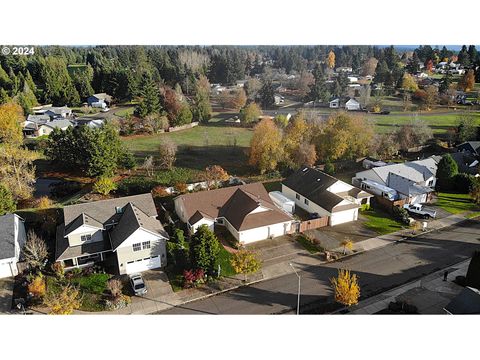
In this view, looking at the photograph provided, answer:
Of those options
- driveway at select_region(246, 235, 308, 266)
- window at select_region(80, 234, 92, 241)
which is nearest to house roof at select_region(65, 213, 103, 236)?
window at select_region(80, 234, 92, 241)

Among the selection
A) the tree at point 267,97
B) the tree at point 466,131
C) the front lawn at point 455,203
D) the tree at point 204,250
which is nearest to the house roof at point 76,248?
the tree at point 204,250

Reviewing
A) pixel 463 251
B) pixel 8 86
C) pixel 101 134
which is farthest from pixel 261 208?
pixel 8 86

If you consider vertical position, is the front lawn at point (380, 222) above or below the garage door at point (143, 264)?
below

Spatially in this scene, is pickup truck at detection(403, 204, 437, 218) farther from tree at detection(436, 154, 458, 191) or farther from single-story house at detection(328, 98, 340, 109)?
single-story house at detection(328, 98, 340, 109)

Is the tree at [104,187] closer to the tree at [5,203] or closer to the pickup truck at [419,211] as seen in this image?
the tree at [5,203]

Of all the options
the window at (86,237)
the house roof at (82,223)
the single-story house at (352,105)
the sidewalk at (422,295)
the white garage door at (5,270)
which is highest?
the single-story house at (352,105)
